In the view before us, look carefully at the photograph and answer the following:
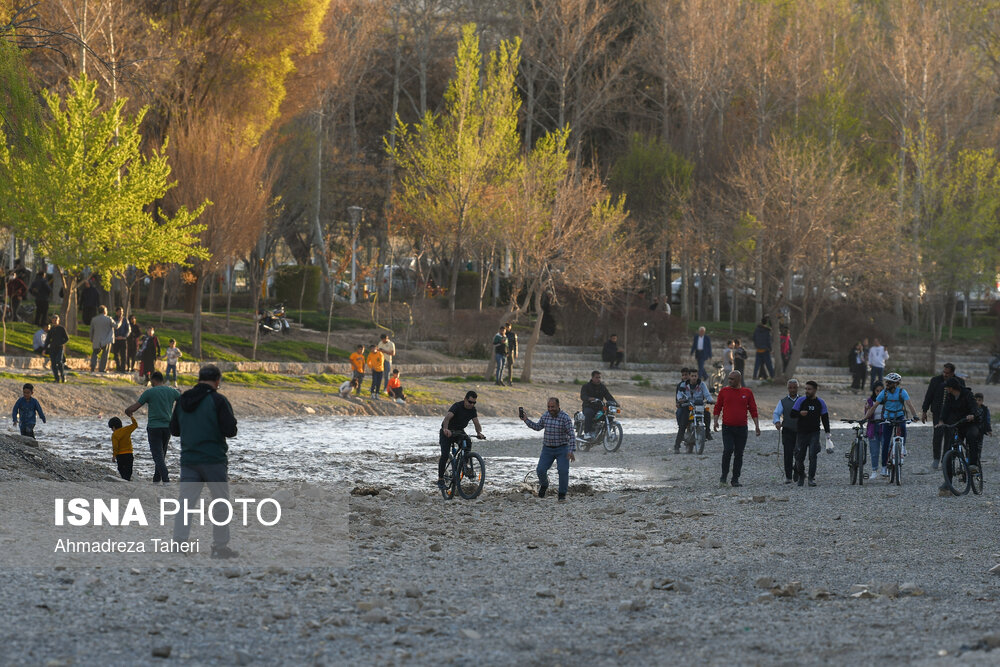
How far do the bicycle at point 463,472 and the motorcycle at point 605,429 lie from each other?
6.51 m

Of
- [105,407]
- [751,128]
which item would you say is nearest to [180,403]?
[105,407]

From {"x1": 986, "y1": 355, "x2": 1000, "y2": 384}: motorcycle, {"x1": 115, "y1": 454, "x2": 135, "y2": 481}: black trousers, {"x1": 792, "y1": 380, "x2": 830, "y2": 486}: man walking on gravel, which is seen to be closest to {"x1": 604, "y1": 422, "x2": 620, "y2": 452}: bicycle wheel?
{"x1": 792, "y1": 380, "x2": 830, "y2": 486}: man walking on gravel

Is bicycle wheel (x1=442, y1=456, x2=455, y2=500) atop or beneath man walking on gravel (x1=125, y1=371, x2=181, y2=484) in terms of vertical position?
beneath

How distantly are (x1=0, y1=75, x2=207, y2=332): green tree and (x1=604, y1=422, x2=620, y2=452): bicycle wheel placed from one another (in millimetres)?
16003

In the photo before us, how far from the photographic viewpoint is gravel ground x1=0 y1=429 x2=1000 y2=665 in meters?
7.31

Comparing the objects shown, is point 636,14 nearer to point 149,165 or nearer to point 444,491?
point 149,165

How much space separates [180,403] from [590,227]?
27447mm

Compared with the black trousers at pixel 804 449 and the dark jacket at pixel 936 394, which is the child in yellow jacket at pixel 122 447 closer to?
the black trousers at pixel 804 449

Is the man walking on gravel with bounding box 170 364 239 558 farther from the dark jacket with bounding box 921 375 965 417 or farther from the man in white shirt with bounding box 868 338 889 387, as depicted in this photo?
the man in white shirt with bounding box 868 338 889 387

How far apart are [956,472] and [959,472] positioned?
0.12 feet

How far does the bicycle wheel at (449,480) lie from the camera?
1508cm

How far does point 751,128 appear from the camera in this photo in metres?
51.2

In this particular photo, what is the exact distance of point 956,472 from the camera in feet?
49.8

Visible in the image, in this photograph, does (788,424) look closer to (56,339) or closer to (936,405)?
(936,405)
